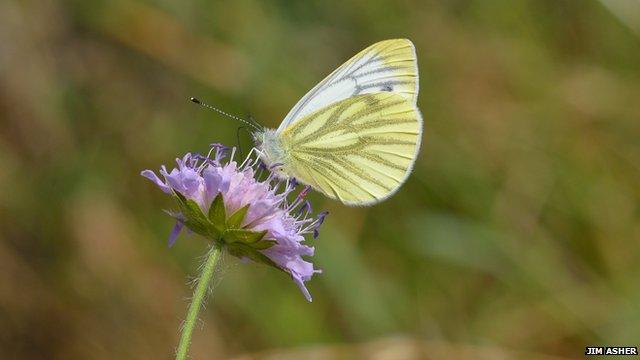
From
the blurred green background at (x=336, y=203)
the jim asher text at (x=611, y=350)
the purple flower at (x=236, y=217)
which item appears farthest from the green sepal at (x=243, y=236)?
the jim asher text at (x=611, y=350)

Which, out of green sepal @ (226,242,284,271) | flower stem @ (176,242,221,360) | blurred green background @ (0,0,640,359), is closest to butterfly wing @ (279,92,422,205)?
green sepal @ (226,242,284,271)

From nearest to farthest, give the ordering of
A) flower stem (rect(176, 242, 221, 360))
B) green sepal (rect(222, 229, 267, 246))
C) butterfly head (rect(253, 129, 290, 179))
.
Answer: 1. flower stem (rect(176, 242, 221, 360))
2. green sepal (rect(222, 229, 267, 246))
3. butterfly head (rect(253, 129, 290, 179))

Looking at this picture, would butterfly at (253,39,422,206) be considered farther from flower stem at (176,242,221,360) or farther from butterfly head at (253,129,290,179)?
flower stem at (176,242,221,360)

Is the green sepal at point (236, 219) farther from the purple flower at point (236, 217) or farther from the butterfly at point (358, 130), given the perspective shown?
the butterfly at point (358, 130)

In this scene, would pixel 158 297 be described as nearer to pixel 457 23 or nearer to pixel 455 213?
pixel 455 213

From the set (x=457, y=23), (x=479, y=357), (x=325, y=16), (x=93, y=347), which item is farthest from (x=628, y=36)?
(x=93, y=347)

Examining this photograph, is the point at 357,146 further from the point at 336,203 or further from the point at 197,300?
the point at 336,203

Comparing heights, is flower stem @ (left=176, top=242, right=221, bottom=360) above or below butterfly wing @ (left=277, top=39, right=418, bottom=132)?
below

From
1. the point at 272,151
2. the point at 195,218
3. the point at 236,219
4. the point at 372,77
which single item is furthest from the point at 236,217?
the point at 372,77
